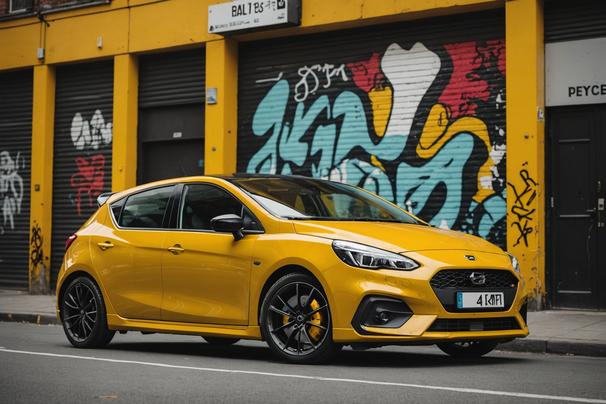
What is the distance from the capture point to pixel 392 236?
26.0 ft

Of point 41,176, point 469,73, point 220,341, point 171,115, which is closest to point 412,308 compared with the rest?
point 220,341

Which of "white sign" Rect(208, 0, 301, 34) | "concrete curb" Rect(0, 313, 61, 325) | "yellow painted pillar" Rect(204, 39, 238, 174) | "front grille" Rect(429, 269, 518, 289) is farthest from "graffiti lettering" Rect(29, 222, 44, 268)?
"front grille" Rect(429, 269, 518, 289)

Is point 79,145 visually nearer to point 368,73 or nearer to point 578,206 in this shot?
point 368,73

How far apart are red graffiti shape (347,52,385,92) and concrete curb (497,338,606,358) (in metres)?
6.50

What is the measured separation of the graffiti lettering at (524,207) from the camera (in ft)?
45.1

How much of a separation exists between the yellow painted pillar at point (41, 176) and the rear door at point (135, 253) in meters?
10.4

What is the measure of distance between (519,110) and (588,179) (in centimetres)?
131

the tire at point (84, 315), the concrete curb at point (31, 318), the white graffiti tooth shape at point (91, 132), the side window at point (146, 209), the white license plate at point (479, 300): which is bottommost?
the concrete curb at point (31, 318)

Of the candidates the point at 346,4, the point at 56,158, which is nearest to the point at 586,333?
the point at 346,4

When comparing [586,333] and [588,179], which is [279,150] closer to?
[588,179]

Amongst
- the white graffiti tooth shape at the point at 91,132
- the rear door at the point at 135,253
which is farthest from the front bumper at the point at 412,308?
the white graffiti tooth shape at the point at 91,132

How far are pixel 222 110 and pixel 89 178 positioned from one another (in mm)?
3809

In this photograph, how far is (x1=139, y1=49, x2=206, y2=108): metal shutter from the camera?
17.9 metres

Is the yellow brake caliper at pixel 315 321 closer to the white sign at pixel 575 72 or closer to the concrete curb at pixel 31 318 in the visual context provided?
the white sign at pixel 575 72
